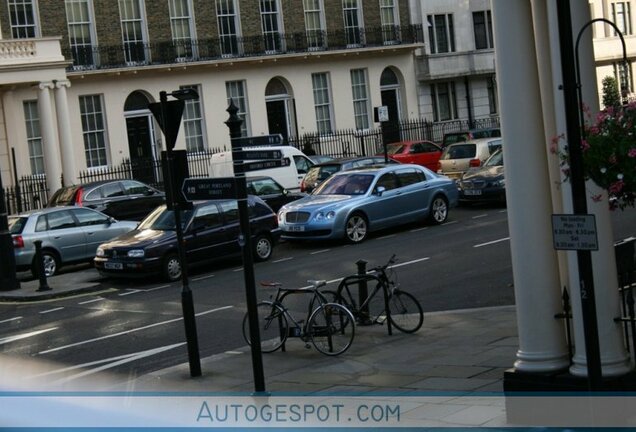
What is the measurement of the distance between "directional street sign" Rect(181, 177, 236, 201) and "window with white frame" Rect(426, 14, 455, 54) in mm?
40136

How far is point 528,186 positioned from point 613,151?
1.86m

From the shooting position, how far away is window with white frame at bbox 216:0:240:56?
144 ft

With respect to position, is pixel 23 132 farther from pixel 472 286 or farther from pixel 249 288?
pixel 249 288

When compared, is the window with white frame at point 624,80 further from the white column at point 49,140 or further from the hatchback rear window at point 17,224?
the white column at point 49,140

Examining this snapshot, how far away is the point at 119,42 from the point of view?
40.9 metres

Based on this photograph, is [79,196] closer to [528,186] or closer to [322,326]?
[322,326]

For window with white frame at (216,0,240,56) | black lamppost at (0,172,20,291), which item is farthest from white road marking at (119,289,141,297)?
window with white frame at (216,0,240,56)

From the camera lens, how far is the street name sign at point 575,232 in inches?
316

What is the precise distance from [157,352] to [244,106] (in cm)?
3046

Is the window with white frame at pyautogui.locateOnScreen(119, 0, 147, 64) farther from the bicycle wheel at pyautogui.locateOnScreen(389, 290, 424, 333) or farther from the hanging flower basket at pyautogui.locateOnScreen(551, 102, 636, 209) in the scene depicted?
the hanging flower basket at pyautogui.locateOnScreen(551, 102, 636, 209)

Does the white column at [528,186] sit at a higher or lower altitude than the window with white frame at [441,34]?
lower

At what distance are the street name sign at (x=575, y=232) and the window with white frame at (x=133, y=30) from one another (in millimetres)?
Answer: 34473

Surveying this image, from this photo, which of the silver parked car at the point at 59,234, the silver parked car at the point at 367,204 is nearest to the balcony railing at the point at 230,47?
the silver parked car at the point at 59,234

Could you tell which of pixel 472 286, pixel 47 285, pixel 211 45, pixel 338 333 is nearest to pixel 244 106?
pixel 211 45
